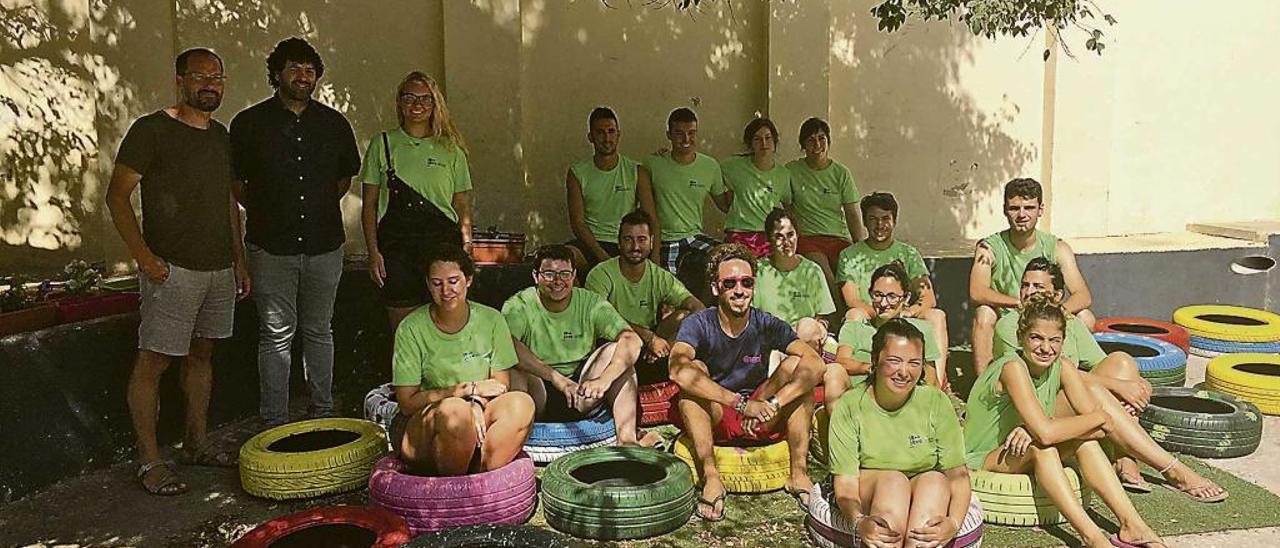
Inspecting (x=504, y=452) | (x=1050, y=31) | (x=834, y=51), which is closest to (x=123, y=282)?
(x=504, y=452)

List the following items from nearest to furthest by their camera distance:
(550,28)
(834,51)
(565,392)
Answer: (565,392), (550,28), (834,51)

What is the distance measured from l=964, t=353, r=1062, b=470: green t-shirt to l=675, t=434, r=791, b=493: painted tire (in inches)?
35.9

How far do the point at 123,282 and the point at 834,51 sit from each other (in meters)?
6.35

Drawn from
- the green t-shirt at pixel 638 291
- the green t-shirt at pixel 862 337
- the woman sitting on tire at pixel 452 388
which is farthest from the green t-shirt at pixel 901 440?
the green t-shirt at pixel 638 291

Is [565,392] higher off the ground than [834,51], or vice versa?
[834,51]

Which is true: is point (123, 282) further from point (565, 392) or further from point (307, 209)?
point (565, 392)

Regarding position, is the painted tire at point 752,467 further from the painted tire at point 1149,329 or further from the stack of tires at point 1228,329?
the stack of tires at point 1228,329

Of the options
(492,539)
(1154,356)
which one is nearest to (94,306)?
(492,539)

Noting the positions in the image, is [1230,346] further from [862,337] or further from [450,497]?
[450,497]

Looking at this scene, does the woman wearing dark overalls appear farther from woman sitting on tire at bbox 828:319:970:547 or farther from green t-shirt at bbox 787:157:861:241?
green t-shirt at bbox 787:157:861:241

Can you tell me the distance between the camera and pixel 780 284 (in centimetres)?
629

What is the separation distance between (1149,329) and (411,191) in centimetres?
578

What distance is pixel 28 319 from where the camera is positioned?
17.5ft

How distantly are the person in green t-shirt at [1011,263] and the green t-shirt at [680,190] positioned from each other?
2140 millimetres
